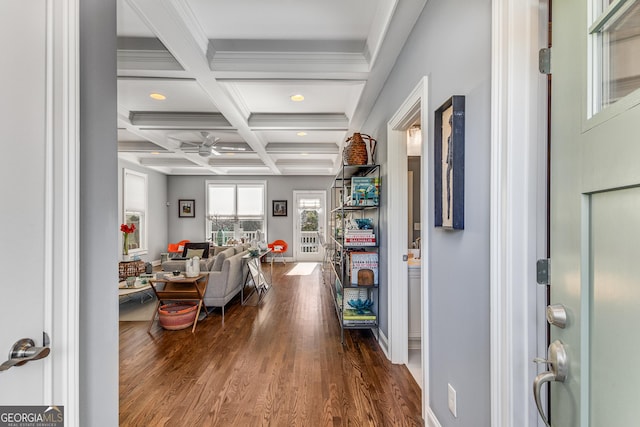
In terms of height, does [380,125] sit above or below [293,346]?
above

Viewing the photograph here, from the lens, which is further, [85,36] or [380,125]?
[380,125]

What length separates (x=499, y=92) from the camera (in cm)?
109

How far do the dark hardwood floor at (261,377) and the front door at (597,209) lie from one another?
1.49 m

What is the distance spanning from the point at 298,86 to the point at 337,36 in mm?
934

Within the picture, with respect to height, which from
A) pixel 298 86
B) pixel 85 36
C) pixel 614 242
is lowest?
pixel 614 242

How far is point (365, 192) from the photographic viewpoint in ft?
9.92

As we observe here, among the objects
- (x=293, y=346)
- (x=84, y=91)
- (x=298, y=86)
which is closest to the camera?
(x=84, y=91)

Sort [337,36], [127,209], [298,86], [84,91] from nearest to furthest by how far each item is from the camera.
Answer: [84,91]
[337,36]
[298,86]
[127,209]

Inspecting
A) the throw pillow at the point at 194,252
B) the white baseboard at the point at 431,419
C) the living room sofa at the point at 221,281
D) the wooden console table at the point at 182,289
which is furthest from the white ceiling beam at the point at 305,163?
the white baseboard at the point at 431,419

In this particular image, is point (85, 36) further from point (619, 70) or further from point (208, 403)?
point (208, 403)

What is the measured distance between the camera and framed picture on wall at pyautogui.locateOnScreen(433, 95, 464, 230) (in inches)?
54.9

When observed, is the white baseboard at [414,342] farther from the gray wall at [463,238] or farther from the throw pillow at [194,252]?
the throw pillow at [194,252]

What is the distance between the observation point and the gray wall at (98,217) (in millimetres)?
991

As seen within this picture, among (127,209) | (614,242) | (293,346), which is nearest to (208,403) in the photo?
(293,346)
